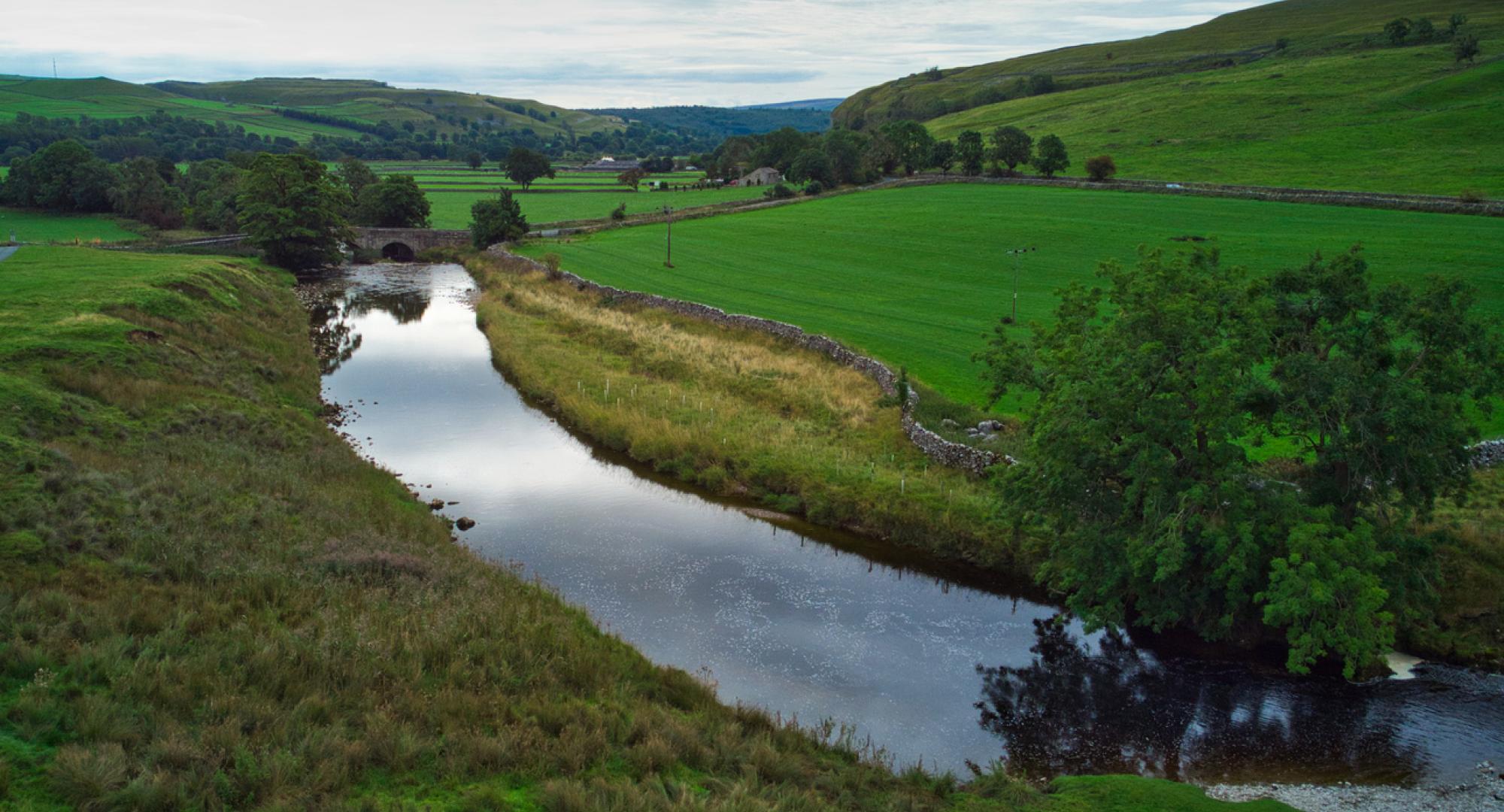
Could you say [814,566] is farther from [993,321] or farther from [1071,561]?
[993,321]

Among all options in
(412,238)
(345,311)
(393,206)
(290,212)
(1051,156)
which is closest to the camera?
(345,311)

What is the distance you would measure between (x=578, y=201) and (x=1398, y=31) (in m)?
101

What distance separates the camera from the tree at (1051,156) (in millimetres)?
87438

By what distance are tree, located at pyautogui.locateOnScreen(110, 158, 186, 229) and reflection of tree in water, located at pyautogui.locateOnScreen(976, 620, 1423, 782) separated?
94.9 meters

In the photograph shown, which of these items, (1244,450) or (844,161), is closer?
(1244,450)

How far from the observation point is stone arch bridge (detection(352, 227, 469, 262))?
87812 mm

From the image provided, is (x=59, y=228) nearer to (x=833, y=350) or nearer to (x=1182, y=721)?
(x=833, y=350)

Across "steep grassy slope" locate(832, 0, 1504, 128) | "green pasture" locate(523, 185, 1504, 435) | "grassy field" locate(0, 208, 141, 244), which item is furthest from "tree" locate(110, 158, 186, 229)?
"steep grassy slope" locate(832, 0, 1504, 128)

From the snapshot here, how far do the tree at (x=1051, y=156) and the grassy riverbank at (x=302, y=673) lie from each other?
78351mm

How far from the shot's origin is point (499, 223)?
8081cm

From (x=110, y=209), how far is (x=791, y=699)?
99980 mm

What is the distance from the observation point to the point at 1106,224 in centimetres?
6291

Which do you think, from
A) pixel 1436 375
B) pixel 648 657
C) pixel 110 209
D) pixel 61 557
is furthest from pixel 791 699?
pixel 110 209

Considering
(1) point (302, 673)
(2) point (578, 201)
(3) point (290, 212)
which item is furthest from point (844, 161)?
(1) point (302, 673)
